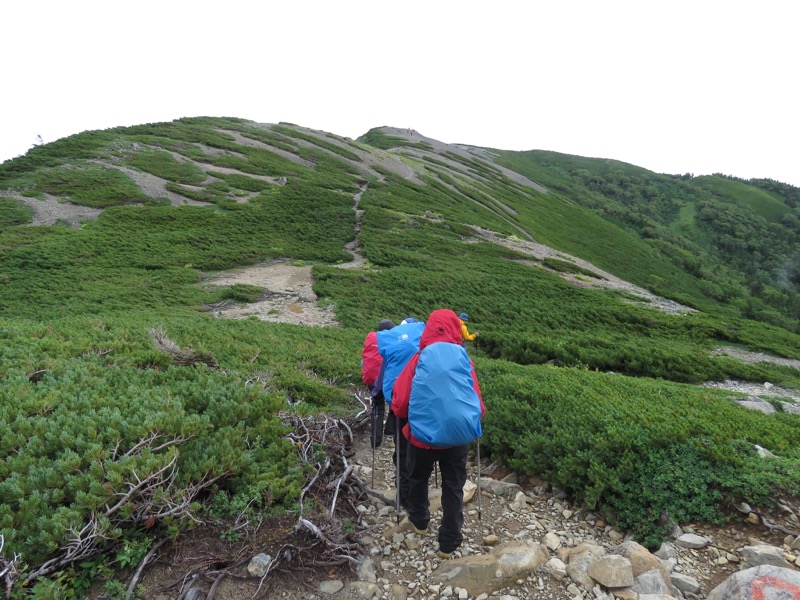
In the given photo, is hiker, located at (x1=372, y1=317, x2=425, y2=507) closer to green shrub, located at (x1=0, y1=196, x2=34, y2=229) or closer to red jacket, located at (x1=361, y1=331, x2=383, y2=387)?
red jacket, located at (x1=361, y1=331, x2=383, y2=387)

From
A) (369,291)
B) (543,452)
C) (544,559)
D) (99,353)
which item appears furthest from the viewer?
(369,291)

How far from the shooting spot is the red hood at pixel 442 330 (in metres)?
4.47

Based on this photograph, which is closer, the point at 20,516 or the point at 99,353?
the point at 20,516

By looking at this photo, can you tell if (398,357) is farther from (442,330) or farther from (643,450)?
(643,450)

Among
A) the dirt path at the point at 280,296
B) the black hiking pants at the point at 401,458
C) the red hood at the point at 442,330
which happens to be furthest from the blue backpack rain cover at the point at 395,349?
the dirt path at the point at 280,296

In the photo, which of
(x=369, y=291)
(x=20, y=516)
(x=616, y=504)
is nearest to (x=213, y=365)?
(x=20, y=516)

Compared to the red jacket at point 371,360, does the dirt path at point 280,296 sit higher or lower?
lower

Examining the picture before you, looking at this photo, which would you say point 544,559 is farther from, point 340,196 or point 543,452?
point 340,196

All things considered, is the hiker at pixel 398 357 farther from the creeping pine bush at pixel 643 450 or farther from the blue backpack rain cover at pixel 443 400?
the creeping pine bush at pixel 643 450

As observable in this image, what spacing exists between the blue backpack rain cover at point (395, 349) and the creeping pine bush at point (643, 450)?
2707mm

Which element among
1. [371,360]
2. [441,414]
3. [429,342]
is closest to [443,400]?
[441,414]

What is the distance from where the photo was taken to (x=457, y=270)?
93.6 feet

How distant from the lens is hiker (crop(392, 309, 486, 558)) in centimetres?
414

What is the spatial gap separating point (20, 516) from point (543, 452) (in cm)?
629
